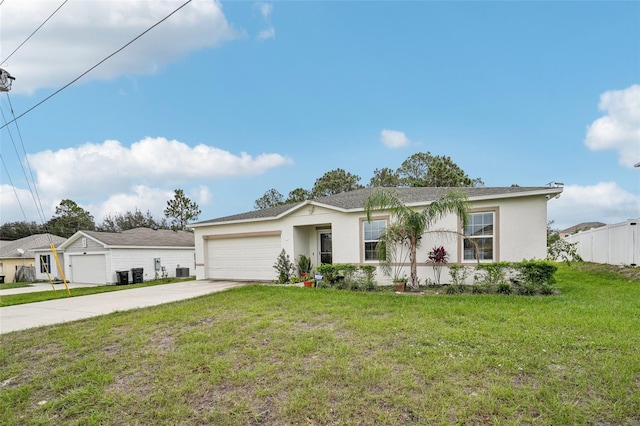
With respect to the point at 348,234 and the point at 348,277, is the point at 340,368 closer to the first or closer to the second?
the point at 348,277

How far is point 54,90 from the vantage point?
938cm

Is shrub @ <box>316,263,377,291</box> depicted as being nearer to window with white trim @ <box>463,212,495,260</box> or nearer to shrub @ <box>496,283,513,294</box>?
window with white trim @ <box>463,212,495,260</box>

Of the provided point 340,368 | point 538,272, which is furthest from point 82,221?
point 538,272

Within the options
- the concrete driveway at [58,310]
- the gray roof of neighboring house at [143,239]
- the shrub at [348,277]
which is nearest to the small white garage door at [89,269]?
the gray roof of neighboring house at [143,239]

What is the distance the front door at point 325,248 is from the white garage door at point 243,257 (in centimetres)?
178

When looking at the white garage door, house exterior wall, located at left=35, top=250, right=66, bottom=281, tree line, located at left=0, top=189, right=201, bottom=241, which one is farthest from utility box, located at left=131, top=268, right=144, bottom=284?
tree line, located at left=0, top=189, right=201, bottom=241

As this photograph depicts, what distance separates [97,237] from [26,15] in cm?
1357

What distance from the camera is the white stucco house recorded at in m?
18.9

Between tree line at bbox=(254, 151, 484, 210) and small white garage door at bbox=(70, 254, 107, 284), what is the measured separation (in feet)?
73.7

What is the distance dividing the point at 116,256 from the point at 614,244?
2448 cm

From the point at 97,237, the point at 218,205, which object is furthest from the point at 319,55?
the point at 97,237

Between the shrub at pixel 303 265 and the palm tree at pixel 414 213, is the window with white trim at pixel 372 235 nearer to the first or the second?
the palm tree at pixel 414 213

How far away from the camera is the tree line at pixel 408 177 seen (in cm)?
3019

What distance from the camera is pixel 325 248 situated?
14.6 meters
